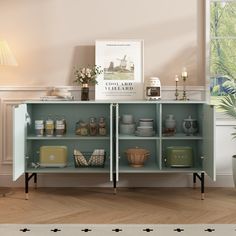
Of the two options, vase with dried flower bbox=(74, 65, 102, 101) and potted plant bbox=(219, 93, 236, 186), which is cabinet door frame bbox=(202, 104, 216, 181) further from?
vase with dried flower bbox=(74, 65, 102, 101)

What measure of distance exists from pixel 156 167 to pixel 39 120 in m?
1.23

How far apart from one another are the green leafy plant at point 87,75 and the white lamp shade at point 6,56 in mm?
639

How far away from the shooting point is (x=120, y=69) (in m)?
4.47

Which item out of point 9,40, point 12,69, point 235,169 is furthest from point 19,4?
point 235,169

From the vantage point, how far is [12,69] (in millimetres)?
4547

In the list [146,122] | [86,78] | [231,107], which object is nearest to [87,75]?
[86,78]

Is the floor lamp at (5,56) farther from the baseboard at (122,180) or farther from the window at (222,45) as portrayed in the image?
the window at (222,45)

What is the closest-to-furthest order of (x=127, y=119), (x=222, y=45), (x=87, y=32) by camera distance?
(x=127, y=119)
(x=87, y=32)
(x=222, y=45)

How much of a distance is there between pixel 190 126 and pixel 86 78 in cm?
112

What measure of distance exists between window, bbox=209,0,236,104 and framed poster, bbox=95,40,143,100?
0.80 metres

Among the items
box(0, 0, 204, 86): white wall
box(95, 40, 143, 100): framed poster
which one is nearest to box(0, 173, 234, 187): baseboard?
box(95, 40, 143, 100): framed poster

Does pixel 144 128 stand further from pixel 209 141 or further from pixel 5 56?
pixel 5 56

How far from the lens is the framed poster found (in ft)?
14.6
